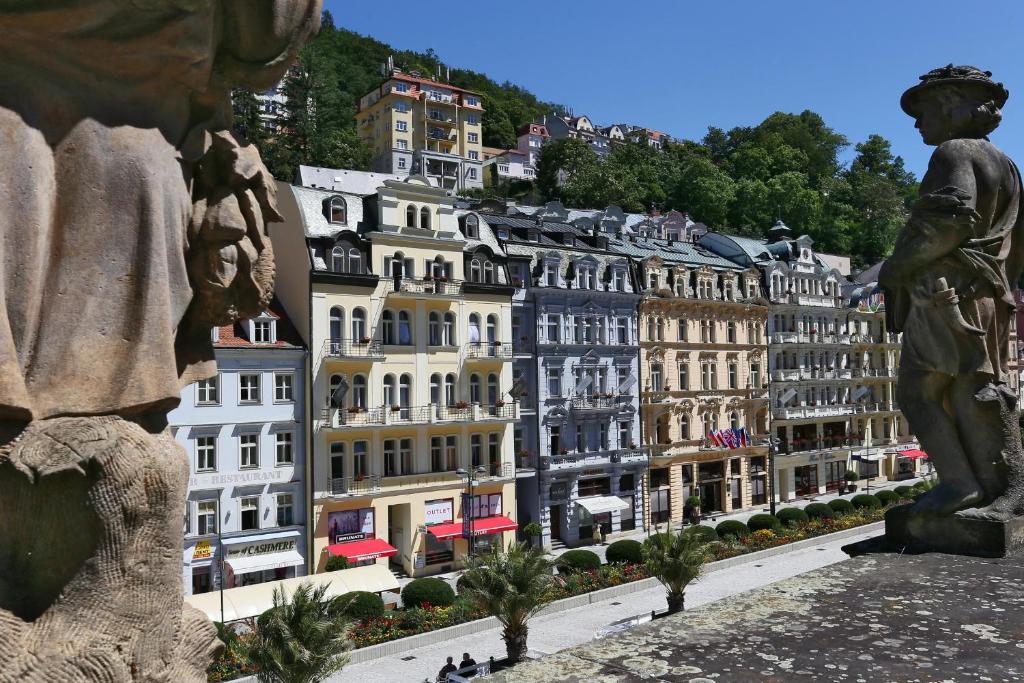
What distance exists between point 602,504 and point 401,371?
12978 millimetres

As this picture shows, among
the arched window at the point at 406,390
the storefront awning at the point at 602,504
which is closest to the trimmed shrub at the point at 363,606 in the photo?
the arched window at the point at 406,390

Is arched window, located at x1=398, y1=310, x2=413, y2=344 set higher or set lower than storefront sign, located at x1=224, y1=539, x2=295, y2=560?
higher

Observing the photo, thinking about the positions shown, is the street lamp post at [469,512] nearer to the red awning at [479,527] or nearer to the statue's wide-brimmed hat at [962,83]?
the red awning at [479,527]

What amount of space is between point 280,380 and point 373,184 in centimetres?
1925

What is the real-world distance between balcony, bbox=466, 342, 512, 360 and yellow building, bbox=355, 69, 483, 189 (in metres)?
55.2

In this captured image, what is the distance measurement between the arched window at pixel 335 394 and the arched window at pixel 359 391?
72 cm

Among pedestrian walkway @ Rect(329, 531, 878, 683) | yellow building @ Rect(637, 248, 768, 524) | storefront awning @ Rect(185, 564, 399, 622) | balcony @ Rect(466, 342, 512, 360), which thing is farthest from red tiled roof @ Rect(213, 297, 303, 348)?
yellow building @ Rect(637, 248, 768, 524)

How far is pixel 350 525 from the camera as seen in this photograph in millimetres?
33219

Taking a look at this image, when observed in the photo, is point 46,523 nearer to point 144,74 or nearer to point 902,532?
point 144,74

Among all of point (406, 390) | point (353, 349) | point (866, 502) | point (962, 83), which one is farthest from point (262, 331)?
point (866, 502)

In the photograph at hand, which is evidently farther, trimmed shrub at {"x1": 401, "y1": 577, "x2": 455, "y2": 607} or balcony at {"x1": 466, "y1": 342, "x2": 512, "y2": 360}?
balcony at {"x1": 466, "y1": 342, "x2": 512, "y2": 360}

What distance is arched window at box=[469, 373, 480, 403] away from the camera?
37.7 metres

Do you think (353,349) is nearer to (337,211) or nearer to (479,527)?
(337,211)

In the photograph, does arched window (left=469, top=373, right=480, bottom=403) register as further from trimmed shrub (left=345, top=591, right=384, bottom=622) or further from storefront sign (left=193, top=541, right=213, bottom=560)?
trimmed shrub (left=345, top=591, right=384, bottom=622)
